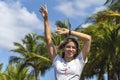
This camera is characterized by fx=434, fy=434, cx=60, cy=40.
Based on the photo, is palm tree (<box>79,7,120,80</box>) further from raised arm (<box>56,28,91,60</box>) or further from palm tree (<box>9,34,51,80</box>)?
raised arm (<box>56,28,91,60</box>)

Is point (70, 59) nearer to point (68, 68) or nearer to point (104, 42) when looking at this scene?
point (68, 68)

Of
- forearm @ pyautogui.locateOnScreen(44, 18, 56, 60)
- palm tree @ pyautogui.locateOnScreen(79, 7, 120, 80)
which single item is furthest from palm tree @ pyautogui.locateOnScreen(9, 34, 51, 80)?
forearm @ pyautogui.locateOnScreen(44, 18, 56, 60)

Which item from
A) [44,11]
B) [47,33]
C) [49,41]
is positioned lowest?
[49,41]

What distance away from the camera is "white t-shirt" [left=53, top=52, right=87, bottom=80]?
4.62 m

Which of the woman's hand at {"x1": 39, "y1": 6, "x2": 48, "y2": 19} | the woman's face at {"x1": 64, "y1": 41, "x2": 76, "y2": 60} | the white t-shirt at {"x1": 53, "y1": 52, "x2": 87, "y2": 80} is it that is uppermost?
the woman's hand at {"x1": 39, "y1": 6, "x2": 48, "y2": 19}

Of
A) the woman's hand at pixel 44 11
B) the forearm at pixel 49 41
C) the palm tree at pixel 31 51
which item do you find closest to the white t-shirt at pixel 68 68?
the forearm at pixel 49 41

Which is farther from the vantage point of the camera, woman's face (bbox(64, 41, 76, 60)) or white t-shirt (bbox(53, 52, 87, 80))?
woman's face (bbox(64, 41, 76, 60))

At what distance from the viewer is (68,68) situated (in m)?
4.70

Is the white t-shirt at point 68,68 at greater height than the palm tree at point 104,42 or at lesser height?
lesser

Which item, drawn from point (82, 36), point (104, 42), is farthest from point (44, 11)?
point (104, 42)

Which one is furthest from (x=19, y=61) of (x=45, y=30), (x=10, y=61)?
(x=45, y=30)

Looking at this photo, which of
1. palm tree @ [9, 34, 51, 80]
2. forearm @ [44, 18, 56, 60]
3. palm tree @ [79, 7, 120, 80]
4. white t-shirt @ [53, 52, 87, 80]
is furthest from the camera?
palm tree @ [9, 34, 51, 80]

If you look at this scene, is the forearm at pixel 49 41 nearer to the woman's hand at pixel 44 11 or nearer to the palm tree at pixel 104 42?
the woman's hand at pixel 44 11

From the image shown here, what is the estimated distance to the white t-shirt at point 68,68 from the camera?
15.2ft
